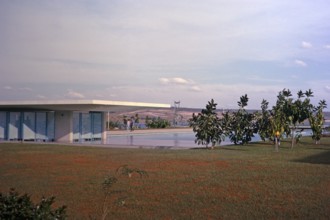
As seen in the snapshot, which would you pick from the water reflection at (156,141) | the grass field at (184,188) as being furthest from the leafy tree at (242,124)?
the grass field at (184,188)

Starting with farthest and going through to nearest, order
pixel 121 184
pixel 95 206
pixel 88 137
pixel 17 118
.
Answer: pixel 88 137 → pixel 17 118 → pixel 121 184 → pixel 95 206

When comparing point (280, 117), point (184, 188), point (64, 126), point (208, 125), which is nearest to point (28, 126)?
point (64, 126)

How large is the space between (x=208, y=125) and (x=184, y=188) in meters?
14.6

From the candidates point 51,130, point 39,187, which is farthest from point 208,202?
point 51,130

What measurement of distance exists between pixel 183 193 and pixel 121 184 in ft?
7.10

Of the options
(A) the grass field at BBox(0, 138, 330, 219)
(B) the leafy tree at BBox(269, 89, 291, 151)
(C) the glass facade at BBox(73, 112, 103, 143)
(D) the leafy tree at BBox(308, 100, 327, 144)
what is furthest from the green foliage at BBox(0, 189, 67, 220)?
(C) the glass facade at BBox(73, 112, 103, 143)

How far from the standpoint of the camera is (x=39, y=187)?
10.5m

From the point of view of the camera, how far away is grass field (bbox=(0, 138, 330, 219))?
793 centimetres

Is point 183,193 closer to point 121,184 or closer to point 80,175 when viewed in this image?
point 121,184

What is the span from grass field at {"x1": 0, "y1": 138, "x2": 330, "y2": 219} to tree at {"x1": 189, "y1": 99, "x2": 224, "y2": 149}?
27.0ft

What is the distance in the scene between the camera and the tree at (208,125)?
81.4 ft

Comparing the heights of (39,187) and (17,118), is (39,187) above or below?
below

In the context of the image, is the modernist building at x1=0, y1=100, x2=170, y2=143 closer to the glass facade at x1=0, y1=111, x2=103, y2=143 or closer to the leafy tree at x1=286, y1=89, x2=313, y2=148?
the glass facade at x1=0, y1=111, x2=103, y2=143

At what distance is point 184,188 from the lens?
1036 cm
